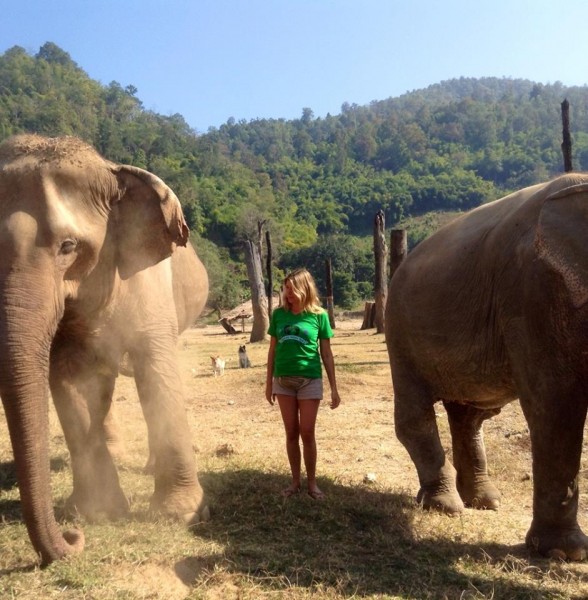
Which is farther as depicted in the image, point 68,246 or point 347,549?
point 347,549

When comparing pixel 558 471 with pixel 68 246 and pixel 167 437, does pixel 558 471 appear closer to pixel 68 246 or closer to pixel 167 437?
pixel 167 437

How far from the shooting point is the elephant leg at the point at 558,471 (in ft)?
11.9

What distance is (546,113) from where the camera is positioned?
142m

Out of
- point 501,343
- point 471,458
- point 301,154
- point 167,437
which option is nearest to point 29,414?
point 167,437

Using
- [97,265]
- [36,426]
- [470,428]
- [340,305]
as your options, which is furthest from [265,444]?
[340,305]

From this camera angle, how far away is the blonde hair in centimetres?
491

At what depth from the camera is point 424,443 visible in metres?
5.04

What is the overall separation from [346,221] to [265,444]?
9522 centimetres

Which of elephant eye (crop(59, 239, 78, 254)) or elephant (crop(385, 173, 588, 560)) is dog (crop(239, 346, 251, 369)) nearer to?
elephant (crop(385, 173, 588, 560))

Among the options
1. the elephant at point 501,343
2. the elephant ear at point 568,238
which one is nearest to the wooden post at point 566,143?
the elephant at point 501,343

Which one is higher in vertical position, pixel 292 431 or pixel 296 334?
pixel 296 334

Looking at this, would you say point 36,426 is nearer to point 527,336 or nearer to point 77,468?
point 77,468

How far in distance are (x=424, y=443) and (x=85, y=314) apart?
8.53 ft

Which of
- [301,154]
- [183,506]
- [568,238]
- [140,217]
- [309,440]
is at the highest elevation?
[301,154]
